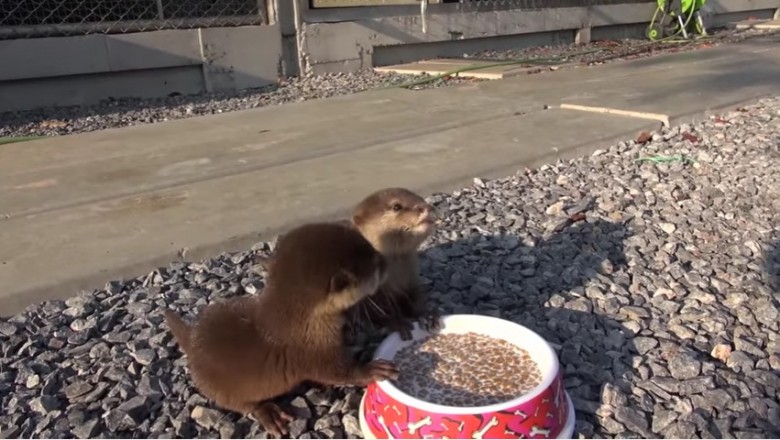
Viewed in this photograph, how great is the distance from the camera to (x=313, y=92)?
23.3 ft

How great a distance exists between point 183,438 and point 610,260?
1789 millimetres

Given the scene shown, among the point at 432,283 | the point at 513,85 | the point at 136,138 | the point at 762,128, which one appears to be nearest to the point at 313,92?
the point at 513,85

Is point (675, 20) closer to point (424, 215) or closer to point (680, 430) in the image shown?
point (424, 215)

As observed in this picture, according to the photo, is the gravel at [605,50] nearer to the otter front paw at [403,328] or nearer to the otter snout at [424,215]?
the otter snout at [424,215]

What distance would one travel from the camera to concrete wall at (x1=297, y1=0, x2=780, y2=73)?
26.6 feet

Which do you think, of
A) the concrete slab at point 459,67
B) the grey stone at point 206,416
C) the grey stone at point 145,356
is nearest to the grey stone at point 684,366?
the grey stone at point 206,416

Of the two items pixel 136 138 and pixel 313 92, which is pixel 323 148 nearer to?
pixel 136 138

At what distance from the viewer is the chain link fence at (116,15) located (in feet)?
21.8

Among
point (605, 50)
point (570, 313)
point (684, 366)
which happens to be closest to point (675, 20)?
point (605, 50)

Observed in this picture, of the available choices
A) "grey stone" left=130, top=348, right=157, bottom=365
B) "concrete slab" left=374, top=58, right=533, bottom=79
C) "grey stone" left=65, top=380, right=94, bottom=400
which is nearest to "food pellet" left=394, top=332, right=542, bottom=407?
"grey stone" left=130, top=348, right=157, bottom=365

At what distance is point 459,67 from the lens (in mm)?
7766

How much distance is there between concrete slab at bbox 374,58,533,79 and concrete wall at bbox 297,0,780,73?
12.0 inches

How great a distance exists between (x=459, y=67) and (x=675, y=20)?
5950mm

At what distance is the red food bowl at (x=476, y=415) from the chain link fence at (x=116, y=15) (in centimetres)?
593
